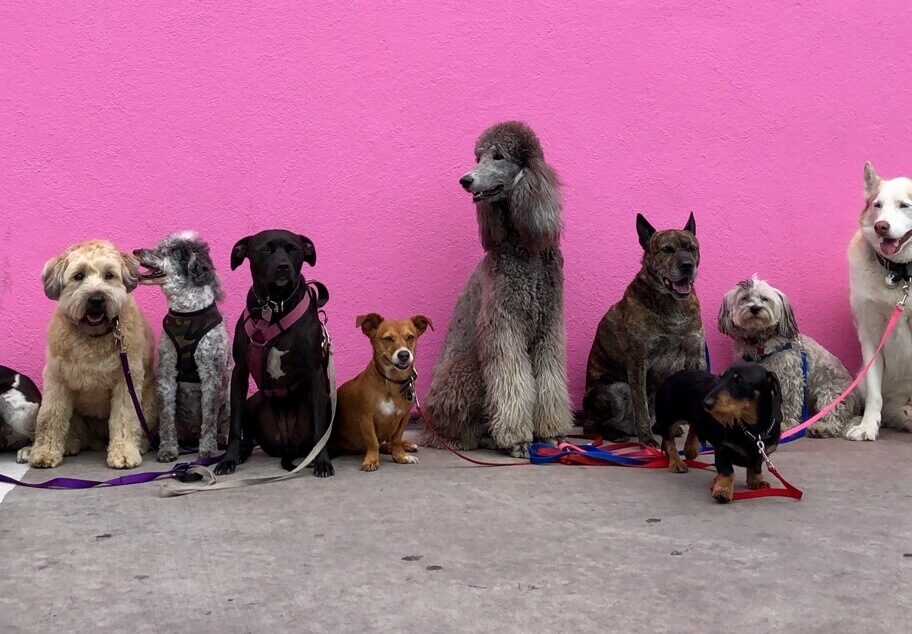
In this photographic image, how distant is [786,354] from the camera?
4.95 meters

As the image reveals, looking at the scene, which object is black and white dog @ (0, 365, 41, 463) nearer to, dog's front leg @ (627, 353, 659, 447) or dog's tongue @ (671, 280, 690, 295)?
dog's front leg @ (627, 353, 659, 447)

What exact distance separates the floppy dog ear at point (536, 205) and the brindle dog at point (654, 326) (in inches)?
20.0

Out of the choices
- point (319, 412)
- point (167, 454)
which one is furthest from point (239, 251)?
point (167, 454)

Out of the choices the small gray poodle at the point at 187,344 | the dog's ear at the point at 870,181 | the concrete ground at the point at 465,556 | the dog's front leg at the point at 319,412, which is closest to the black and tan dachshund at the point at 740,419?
the concrete ground at the point at 465,556

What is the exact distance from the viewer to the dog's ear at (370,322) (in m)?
4.05

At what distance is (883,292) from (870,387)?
54cm

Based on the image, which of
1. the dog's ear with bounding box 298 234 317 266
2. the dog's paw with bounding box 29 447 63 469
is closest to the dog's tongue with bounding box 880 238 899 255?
the dog's ear with bounding box 298 234 317 266

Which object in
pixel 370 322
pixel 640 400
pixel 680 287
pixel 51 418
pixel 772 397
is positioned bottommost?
pixel 51 418

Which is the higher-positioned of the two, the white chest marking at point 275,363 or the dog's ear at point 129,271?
the dog's ear at point 129,271

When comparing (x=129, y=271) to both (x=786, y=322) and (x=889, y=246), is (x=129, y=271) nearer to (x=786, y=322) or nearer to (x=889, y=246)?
(x=786, y=322)

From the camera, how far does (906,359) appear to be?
15.7 feet

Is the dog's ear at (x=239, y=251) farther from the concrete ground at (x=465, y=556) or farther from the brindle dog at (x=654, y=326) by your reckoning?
the brindle dog at (x=654, y=326)

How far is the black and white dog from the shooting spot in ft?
13.9

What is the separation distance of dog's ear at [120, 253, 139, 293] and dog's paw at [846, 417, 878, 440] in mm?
3859
